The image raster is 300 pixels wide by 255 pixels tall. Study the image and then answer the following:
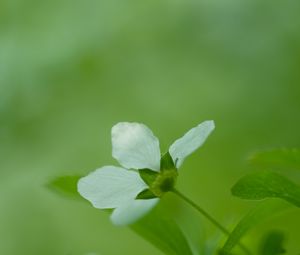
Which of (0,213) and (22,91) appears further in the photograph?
(22,91)

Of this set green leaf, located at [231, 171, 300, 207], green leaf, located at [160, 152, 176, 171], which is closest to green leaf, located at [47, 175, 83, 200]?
green leaf, located at [160, 152, 176, 171]

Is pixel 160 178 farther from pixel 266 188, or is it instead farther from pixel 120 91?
pixel 120 91

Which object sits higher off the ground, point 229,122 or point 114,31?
point 114,31

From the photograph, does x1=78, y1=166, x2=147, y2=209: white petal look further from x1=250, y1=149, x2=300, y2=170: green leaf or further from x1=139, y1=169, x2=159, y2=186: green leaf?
x1=250, y1=149, x2=300, y2=170: green leaf

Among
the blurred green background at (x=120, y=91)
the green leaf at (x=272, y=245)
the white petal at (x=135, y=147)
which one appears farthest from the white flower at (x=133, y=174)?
the blurred green background at (x=120, y=91)

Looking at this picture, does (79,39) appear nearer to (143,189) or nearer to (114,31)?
(114,31)

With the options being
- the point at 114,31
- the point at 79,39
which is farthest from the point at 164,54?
the point at 79,39

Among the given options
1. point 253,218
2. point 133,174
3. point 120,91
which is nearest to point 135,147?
point 133,174
